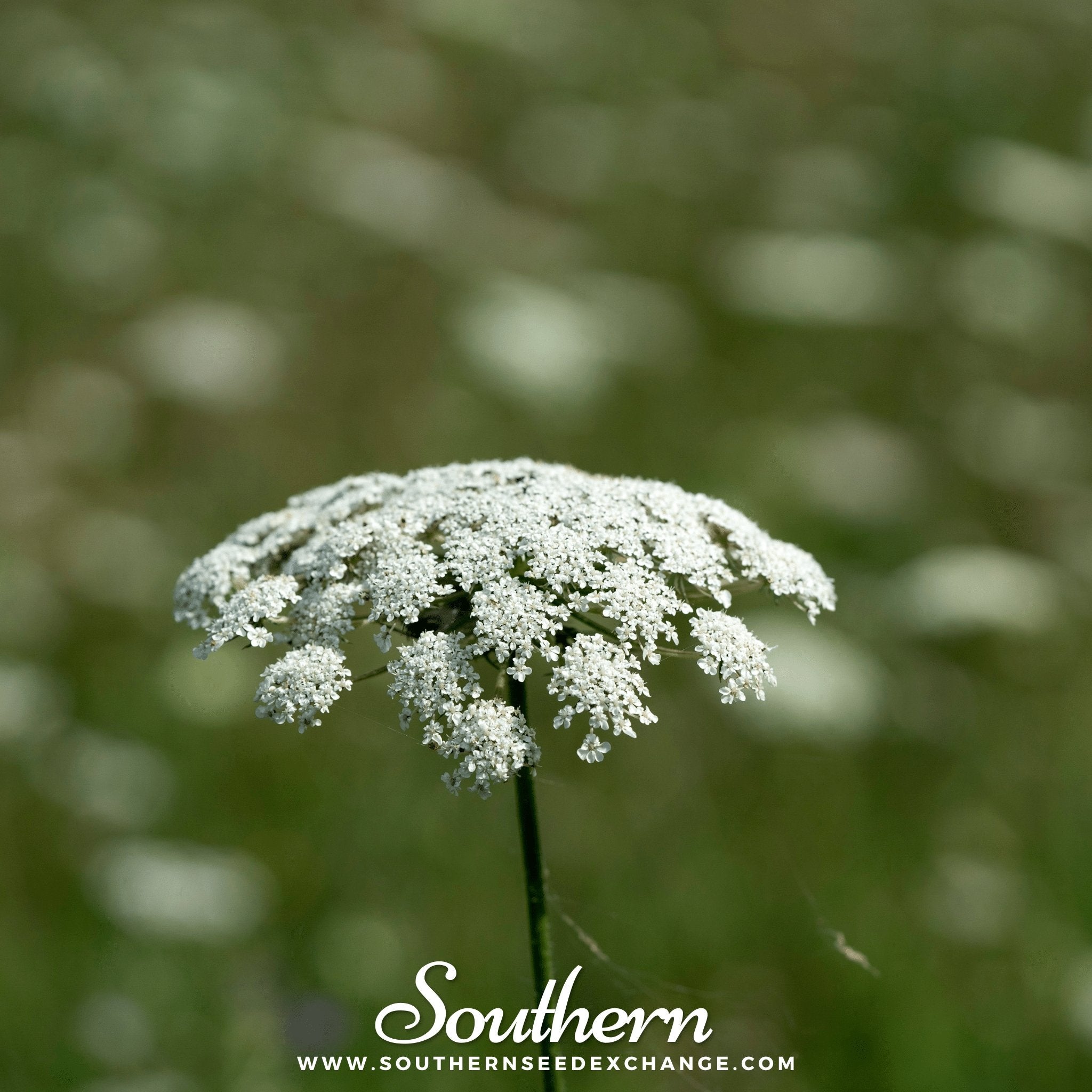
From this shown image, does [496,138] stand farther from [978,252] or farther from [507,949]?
[507,949]

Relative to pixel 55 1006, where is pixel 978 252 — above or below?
above

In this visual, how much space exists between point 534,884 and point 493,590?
65cm

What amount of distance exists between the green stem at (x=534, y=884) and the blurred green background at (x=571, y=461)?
0.64 meters

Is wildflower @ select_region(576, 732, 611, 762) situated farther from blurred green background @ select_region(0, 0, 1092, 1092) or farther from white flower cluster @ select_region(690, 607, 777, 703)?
blurred green background @ select_region(0, 0, 1092, 1092)

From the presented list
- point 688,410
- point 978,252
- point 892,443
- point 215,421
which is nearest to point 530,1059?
point 892,443

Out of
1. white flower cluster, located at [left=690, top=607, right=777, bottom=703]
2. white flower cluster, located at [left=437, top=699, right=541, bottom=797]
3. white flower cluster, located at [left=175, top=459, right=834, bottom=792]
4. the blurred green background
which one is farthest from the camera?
the blurred green background

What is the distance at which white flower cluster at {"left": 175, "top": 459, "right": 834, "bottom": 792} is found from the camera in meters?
2.08

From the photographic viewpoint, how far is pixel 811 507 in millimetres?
8078

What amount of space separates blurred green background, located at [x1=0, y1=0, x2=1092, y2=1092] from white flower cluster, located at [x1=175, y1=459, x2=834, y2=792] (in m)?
0.51

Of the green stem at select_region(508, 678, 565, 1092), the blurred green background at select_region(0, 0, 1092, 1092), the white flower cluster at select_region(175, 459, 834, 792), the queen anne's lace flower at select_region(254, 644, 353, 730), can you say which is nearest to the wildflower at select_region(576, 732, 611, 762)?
the white flower cluster at select_region(175, 459, 834, 792)

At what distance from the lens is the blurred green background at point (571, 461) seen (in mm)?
4801

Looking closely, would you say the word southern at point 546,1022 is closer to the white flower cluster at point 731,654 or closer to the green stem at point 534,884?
the green stem at point 534,884

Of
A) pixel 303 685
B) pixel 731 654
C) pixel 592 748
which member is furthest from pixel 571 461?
pixel 592 748

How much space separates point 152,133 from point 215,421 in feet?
11.6
